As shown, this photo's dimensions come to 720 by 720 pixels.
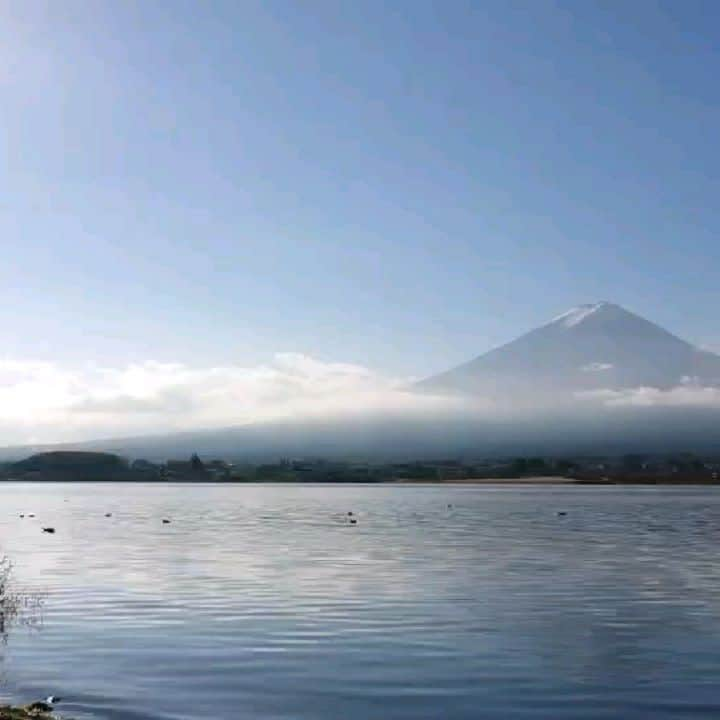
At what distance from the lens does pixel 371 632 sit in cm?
3066

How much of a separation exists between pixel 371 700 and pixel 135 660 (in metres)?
6.68

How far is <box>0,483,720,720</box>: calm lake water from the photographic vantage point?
891 inches

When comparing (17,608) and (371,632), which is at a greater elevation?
(17,608)

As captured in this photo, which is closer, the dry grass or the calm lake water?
the calm lake water

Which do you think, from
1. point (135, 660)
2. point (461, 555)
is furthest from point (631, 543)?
point (135, 660)

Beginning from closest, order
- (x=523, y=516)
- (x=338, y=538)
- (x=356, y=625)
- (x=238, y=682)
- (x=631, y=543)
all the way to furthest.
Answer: (x=238, y=682) → (x=356, y=625) → (x=631, y=543) → (x=338, y=538) → (x=523, y=516)

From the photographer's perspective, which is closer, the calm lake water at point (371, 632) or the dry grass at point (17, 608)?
the calm lake water at point (371, 632)

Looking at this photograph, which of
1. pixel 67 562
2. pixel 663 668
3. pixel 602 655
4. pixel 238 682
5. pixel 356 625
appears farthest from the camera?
pixel 67 562

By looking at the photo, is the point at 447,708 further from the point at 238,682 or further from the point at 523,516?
the point at 523,516

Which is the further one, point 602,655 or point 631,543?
point 631,543

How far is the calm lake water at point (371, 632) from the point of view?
22.6 meters

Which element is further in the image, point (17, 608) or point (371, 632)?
point (17, 608)

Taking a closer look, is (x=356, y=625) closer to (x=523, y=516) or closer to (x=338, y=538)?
(x=338, y=538)

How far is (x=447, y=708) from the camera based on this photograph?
71.4ft
